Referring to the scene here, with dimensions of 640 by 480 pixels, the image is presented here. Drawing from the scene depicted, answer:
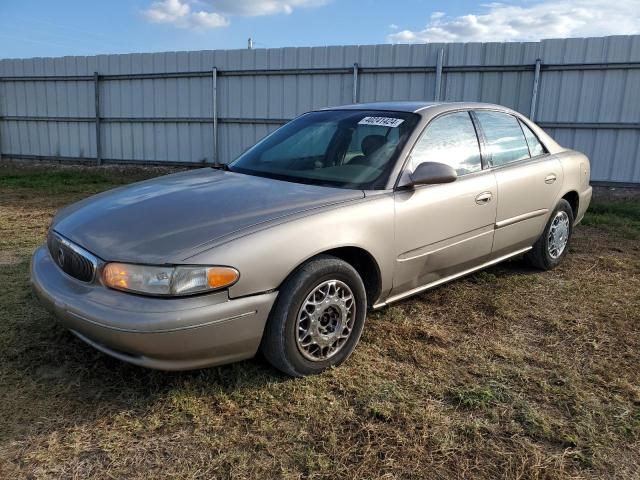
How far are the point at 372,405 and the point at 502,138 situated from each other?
8.44ft

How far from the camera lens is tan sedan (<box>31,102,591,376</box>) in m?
2.41

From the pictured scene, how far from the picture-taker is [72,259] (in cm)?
272

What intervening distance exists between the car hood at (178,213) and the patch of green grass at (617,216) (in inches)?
205

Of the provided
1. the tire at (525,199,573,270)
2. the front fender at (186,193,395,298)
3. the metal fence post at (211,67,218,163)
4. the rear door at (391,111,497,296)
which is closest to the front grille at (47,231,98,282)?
the front fender at (186,193,395,298)

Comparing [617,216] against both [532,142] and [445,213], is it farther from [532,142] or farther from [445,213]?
[445,213]

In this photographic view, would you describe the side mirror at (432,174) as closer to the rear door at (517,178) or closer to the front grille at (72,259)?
the rear door at (517,178)

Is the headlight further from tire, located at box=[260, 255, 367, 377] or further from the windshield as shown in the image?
the windshield

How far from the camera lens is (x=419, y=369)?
9.87 feet

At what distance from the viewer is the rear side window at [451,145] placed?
11.4 ft

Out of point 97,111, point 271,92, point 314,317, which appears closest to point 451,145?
point 314,317

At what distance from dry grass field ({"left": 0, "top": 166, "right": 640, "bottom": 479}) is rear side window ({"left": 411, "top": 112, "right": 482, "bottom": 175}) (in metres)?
1.09

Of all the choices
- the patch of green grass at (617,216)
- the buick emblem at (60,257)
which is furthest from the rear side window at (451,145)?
the patch of green grass at (617,216)

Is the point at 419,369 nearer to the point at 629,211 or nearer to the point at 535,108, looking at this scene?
the point at 629,211

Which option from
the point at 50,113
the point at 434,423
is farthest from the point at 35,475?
the point at 50,113
